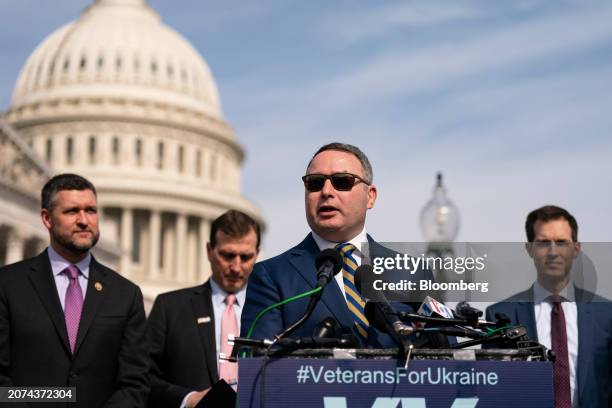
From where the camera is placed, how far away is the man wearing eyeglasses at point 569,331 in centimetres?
751

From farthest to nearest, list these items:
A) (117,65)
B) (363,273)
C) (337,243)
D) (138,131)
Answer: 1. (117,65)
2. (138,131)
3. (337,243)
4. (363,273)

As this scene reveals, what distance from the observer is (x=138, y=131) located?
107938mm

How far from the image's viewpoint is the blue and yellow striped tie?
6.26 meters

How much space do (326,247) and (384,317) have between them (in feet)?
3.31

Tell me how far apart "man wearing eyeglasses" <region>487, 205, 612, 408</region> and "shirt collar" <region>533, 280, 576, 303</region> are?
0.79m

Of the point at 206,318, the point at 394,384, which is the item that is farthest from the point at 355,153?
the point at 206,318

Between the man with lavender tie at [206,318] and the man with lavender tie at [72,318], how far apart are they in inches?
32.5

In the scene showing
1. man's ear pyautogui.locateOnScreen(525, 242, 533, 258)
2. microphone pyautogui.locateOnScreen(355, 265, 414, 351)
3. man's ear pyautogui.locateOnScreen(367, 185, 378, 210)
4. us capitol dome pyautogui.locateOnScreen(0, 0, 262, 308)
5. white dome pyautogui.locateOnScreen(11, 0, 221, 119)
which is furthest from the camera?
white dome pyautogui.locateOnScreen(11, 0, 221, 119)

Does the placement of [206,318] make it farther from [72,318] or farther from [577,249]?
[577,249]

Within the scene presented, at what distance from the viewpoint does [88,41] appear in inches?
4345

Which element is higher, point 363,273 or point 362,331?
point 363,273

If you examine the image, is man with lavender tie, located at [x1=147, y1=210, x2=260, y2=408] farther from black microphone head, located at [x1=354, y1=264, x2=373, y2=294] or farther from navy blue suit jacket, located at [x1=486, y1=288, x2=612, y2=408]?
black microphone head, located at [x1=354, y1=264, x2=373, y2=294]

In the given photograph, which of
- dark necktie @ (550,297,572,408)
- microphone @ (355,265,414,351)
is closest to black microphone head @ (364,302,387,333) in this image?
microphone @ (355,265,414,351)

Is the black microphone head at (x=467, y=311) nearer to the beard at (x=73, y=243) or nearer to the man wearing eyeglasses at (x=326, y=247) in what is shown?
the man wearing eyeglasses at (x=326, y=247)
